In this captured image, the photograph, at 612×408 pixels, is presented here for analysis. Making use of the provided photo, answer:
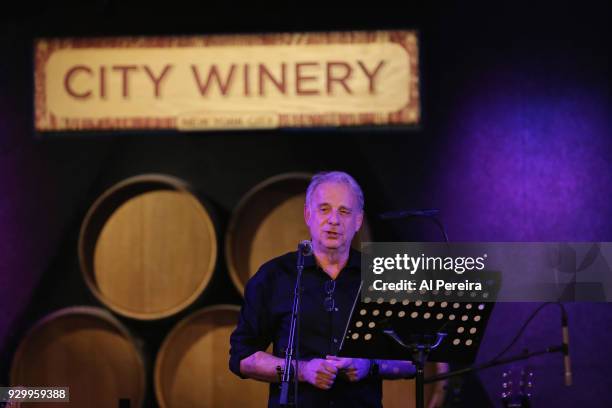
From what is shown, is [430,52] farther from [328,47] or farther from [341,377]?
[341,377]

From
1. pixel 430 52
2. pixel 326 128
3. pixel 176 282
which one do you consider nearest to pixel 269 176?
pixel 326 128

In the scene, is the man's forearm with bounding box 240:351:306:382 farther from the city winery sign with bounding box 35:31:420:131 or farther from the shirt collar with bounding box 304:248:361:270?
the city winery sign with bounding box 35:31:420:131

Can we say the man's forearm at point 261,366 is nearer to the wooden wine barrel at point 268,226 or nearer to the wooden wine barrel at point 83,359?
the wooden wine barrel at point 268,226

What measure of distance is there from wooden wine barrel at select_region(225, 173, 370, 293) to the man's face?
1056mm

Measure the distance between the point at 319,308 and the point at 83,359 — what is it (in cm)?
161

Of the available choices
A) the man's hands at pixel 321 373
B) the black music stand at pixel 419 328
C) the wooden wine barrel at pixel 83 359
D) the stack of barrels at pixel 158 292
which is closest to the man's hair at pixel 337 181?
the black music stand at pixel 419 328

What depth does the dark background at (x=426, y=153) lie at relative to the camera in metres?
4.52

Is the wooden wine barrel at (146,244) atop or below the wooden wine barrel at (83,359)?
atop

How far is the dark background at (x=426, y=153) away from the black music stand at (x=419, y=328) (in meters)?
1.51

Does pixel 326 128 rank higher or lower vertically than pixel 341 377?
higher

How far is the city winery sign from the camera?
4629mm

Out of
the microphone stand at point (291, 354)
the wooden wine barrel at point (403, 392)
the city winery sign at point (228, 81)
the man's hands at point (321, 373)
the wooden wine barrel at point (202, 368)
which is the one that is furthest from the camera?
the city winery sign at point (228, 81)

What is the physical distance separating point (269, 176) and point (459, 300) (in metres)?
1.89

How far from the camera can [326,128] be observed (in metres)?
4.64
